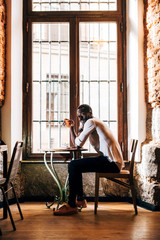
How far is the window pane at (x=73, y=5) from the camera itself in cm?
514

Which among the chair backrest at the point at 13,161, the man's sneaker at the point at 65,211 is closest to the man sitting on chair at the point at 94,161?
the man's sneaker at the point at 65,211

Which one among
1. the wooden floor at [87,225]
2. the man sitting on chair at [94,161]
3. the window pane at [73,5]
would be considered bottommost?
the wooden floor at [87,225]

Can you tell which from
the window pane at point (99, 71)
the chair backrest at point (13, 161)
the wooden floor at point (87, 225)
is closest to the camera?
the wooden floor at point (87, 225)

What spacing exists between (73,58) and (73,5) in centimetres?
89

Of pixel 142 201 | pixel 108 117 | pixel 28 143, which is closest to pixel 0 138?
pixel 28 143

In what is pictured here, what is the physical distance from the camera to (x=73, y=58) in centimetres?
507

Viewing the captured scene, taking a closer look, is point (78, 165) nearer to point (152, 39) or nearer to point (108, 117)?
point (108, 117)

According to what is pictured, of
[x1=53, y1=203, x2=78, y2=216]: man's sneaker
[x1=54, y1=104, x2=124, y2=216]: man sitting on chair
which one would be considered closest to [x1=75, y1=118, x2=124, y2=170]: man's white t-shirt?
[x1=54, y1=104, x2=124, y2=216]: man sitting on chair

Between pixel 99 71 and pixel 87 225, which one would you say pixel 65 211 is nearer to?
pixel 87 225

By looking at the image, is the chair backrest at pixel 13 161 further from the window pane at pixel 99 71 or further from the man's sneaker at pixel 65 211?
the window pane at pixel 99 71

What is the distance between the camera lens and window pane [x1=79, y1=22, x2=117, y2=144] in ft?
16.7

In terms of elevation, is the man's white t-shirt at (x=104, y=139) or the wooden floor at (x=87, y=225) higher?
the man's white t-shirt at (x=104, y=139)

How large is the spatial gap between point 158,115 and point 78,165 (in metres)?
1.27

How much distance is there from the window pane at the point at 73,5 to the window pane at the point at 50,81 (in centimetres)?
31
